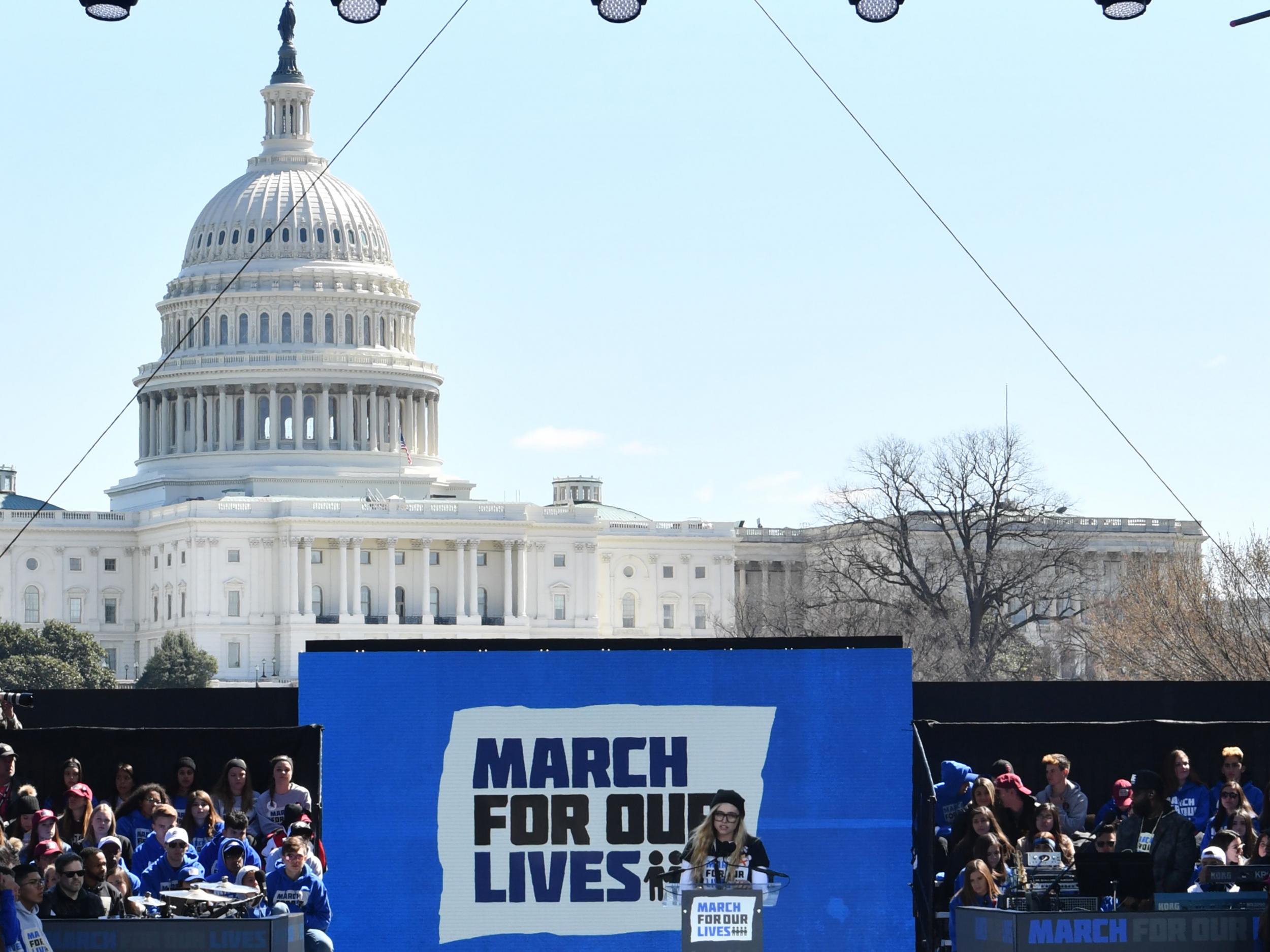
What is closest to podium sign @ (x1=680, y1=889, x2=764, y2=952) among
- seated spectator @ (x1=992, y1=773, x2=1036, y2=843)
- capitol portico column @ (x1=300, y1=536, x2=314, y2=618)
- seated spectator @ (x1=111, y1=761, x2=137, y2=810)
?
seated spectator @ (x1=992, y1=773, x2=1036, y2=843)

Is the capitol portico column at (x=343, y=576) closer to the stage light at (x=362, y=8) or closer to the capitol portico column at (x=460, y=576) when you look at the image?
the capitol portico column at (x=460, y=576)

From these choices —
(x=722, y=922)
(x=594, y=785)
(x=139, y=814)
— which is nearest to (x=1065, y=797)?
(x=594, y=785)

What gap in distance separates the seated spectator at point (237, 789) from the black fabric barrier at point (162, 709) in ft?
10.3

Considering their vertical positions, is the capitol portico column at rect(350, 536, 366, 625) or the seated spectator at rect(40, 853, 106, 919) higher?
the capitol portico column at rect(350, 536, 366, 625)

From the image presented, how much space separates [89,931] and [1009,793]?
664cm

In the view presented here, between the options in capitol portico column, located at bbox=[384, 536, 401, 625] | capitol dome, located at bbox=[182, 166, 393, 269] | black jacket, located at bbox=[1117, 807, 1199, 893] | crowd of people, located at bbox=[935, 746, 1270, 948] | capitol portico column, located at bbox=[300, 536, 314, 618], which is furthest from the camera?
capitol dome, located at bbox=[182, 166, 393, 269]

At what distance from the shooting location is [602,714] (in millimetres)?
21094

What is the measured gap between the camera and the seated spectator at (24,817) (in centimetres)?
2134

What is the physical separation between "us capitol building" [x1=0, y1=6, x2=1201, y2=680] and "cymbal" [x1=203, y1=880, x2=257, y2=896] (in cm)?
13702

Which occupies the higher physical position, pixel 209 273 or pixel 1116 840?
pixel 209 273

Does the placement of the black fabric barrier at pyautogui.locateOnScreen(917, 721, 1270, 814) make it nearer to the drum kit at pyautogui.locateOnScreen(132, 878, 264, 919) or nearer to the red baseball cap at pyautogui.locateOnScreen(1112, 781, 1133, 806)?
the red baseball cap at pyautogui.locateOnScreen(1112, 781, 1133, 806)

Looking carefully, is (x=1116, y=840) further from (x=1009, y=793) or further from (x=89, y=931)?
(x=89, y=931)

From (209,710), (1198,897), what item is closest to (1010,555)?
(209,710)

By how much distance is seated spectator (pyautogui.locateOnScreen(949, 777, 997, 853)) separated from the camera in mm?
20438
